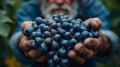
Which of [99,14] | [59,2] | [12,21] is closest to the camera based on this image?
[59,2]

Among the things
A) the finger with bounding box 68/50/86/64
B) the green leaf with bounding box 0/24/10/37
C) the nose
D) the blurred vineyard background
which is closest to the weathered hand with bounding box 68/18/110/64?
the finger with bounding box 68/50/86/64

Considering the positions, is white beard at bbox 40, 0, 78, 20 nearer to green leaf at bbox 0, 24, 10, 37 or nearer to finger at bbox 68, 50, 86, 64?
green leaf at bbox 0, 24, 10, 37

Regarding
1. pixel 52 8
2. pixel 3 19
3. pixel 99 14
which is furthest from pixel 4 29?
pixel 99 14

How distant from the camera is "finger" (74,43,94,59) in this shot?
45.7 inches

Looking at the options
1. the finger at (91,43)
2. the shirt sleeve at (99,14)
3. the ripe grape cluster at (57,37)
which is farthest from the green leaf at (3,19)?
the finger at (91,43)

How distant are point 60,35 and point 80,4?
1.87 feet

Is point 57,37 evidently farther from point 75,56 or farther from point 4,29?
point 4,29

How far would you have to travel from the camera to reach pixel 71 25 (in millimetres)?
1198

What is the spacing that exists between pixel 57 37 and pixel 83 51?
4.0 inches

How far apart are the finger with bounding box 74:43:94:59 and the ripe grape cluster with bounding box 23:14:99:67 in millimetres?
16

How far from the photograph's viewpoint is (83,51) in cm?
119

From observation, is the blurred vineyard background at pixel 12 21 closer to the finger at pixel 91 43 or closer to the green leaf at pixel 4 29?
the green leaf at pixel 4 29

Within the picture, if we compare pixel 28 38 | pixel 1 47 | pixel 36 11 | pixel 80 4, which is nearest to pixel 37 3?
pixel 36 11

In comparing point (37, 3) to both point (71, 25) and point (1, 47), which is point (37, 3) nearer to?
point (1, 47)
